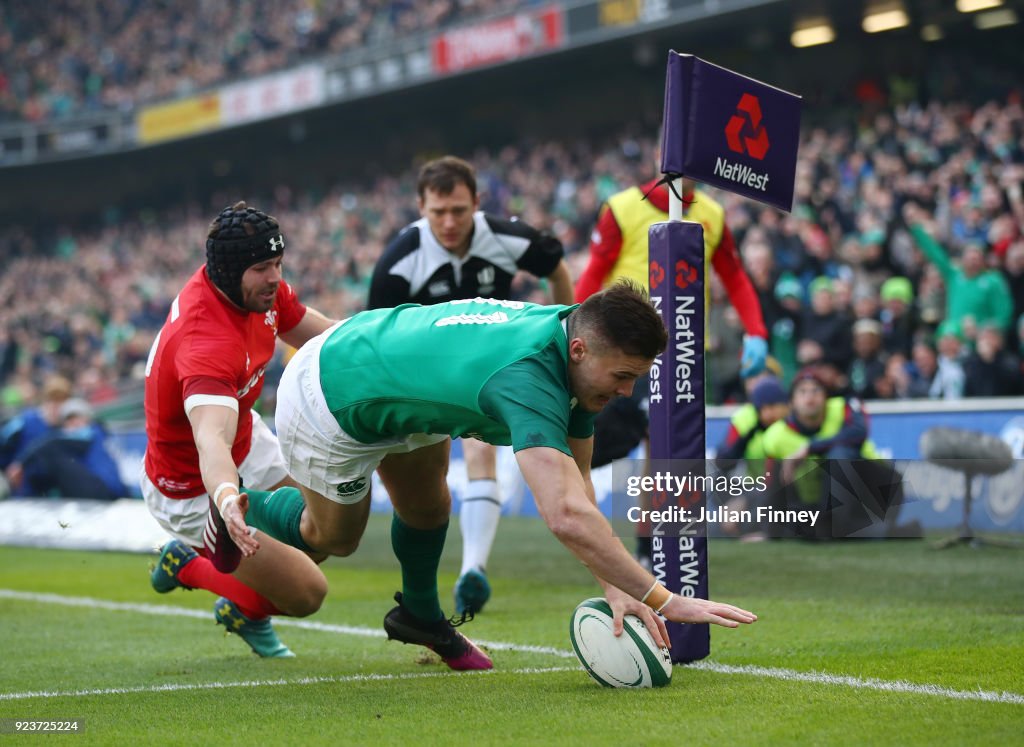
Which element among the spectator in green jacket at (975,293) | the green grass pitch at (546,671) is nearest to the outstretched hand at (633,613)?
the green grass pitch at (546,671)

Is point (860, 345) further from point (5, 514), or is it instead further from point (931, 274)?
point (5, 514)

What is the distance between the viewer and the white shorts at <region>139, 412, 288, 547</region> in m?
5.68

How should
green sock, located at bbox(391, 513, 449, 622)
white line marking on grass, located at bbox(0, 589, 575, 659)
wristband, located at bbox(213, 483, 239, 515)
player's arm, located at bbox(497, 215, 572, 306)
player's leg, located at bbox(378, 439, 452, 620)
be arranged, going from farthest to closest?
1. player's arm, located at bbox(497, 215, 572, 306)
2. white line marking on grass, located at bbox(0, 589, 575, 659)
3. green sock, located at bbox(391, 513, 449, 622)
4. player's leg, located at bbox(378, 439, 452, 620)
5. wristband, located at bbox(213, 483, 239, 515)

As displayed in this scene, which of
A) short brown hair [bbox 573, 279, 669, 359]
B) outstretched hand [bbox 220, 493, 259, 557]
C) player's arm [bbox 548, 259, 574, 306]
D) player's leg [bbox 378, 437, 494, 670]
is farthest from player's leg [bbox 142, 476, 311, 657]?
player's arm [bbox 548, 259, 574, 306]

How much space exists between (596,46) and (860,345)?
48.1 feet

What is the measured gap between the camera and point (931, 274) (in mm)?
12953

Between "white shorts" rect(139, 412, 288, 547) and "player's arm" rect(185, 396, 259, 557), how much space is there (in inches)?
21.3

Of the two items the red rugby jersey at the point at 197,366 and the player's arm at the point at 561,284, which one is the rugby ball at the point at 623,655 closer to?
the red rugby jersey at the point at 197,366


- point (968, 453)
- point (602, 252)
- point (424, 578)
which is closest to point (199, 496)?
point (424, 578)

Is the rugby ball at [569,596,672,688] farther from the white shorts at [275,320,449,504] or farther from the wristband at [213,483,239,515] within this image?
the wristband at [213,483,239,515]

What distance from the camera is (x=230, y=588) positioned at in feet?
18.6

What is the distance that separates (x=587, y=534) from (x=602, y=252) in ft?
13.8

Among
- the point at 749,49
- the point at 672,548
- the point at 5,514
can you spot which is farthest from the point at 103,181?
the point at 672,548

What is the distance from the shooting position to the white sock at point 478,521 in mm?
7004
